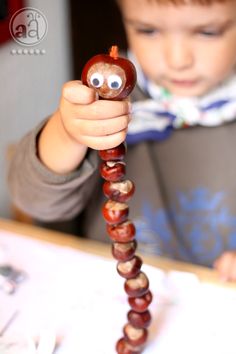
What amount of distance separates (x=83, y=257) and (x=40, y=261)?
1.9 inches

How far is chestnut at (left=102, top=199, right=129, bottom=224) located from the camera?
15.0 inches

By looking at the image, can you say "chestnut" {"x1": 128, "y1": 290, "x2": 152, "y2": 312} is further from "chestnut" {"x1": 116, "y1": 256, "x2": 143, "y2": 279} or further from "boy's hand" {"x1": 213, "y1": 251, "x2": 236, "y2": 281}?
"boy's hand" {"x1": 213, "y1": 251, "x2": 236, "y2": 281}

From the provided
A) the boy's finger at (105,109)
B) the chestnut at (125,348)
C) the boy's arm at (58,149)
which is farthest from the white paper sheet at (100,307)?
the boy's finger at (105,109)

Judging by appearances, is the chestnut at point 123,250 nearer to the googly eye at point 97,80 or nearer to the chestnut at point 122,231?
the chestnut at point 122,231

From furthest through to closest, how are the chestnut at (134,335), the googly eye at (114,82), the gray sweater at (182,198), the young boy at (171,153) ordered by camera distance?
the gray sweater at (182,198) → the young boy at (171,153) → the chestnut at (134,335) → the googly eye at (114,82)

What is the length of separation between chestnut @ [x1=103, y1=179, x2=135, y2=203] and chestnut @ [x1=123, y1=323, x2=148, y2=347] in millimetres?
127

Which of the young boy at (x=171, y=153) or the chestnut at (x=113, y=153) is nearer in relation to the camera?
the chestnut at (x=113, y=153)

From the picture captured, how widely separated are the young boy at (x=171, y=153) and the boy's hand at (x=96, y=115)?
11 centimetres

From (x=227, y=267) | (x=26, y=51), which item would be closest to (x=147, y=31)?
(x=26, y=51)

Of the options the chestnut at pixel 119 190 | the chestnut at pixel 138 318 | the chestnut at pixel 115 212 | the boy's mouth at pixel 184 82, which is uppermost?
the chestnut at pixel 119 190

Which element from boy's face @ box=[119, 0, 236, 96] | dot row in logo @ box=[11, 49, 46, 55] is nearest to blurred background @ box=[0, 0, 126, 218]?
dot row in logo @ box=[11, 49, 46, 55]

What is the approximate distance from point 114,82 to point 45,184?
0.80ft

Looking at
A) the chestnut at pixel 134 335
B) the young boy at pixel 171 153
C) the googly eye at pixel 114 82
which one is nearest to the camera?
the googly eye at pixel 114 82

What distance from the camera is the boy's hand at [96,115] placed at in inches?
13.9
